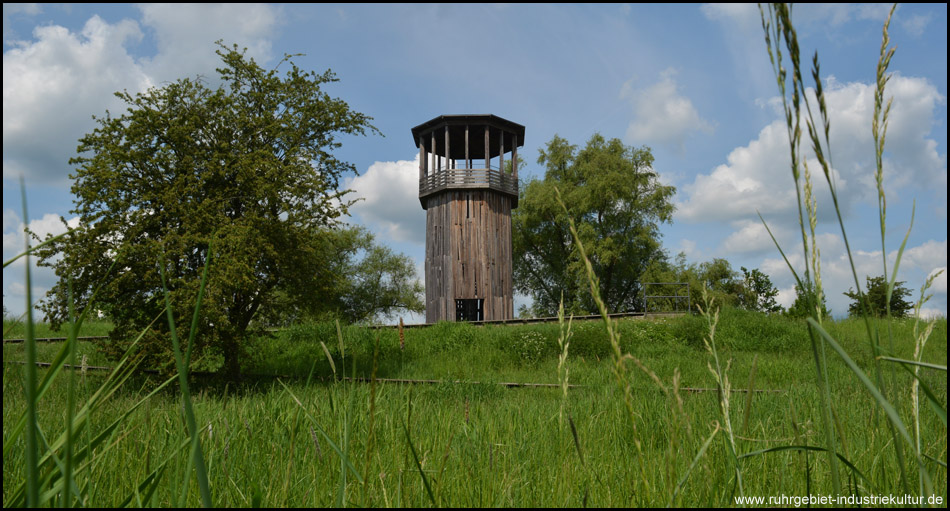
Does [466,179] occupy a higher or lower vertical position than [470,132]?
lower

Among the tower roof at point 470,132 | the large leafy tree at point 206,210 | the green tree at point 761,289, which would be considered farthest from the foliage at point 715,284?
the large leafy tree at point 206,210

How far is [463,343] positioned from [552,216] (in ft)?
57.2

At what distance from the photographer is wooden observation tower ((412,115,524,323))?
83.1 feet

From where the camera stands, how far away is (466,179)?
25.4 m

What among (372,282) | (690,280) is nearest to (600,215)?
(690,280)

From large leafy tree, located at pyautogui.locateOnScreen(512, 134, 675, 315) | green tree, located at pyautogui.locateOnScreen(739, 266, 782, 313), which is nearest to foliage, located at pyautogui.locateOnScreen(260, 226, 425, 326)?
large leafy tree, located at pyautogui.locateOnScreen(512, 134, 675, 315)

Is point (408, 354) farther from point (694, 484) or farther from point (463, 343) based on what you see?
point (694, 484)

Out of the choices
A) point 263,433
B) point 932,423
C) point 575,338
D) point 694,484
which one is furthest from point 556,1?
point 575,338

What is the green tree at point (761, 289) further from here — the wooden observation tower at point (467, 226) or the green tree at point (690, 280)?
the wooden observation tower at point (467, 226)

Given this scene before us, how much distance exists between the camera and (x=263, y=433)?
288cm

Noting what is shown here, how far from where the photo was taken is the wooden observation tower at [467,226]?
2534 cm

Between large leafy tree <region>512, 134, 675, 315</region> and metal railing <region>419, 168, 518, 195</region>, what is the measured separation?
16.8ft

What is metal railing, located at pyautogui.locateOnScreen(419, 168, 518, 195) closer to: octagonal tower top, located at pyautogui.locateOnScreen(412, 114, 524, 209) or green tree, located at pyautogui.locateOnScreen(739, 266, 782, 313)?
octagonal tower top, located at pyautogui.locateOnScreen(412, 114, 524, 209)

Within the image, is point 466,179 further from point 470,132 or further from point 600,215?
point 600,215
